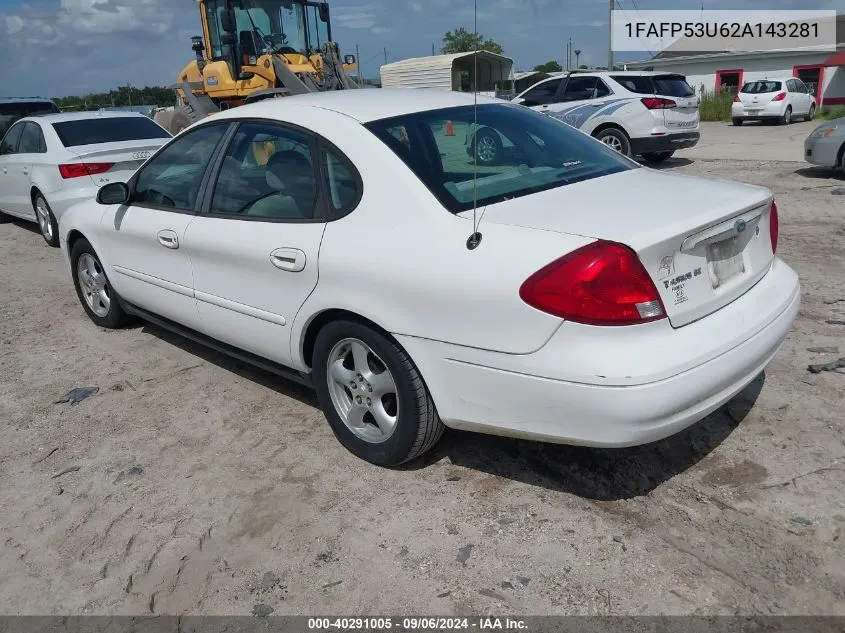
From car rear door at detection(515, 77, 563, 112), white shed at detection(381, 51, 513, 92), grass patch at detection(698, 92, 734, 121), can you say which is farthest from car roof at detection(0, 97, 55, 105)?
grass patch at detection(698, 92, 734, 121)

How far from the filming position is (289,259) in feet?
11.1

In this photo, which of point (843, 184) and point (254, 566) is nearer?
point (254, 566)

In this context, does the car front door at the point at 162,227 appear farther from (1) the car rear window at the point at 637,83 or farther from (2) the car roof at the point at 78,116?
(1) the car rear window at the point at 637,83

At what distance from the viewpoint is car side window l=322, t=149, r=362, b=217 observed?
10.5 feet

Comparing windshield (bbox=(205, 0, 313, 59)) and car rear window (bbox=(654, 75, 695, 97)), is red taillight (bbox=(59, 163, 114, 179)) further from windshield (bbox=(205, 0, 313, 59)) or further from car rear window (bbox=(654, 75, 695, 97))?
car rear window (bbox=(654, 75, 695, 97))

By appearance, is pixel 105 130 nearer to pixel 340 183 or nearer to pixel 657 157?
pixel 340 183

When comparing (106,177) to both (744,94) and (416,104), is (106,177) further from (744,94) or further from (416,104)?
(744,94)

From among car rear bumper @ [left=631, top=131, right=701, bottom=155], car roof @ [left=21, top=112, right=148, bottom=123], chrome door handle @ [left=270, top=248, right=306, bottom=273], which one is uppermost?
car roof @ [left=21, top=112, right=148, bottom=123]

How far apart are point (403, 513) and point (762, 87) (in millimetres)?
27481

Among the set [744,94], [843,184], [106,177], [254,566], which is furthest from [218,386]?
[744,94]

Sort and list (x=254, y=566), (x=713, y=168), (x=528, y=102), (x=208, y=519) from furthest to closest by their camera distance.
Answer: (x=528, y=102)
(x=713, y=168)
(x=208, y=519)
(x=254, y=566)

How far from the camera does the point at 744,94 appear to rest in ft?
84.9

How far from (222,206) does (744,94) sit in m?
26.4

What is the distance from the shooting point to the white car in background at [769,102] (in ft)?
83.2
